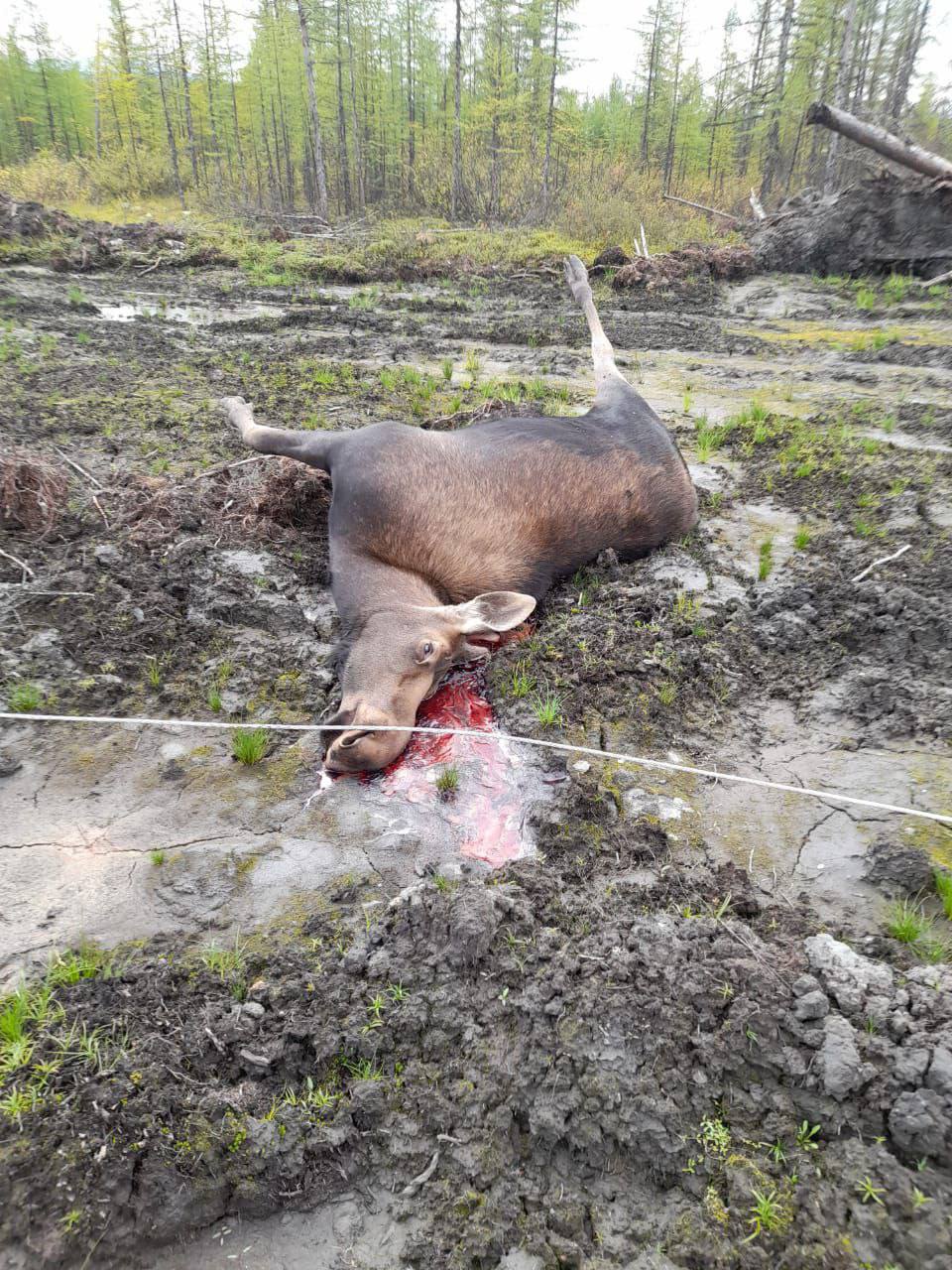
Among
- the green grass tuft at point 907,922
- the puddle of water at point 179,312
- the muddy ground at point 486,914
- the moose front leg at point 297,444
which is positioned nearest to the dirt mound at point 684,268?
the puddle of water at point 179,312

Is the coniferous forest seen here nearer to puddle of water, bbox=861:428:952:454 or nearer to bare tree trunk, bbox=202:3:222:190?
bare tree trunk, bbox=202:3:222:190

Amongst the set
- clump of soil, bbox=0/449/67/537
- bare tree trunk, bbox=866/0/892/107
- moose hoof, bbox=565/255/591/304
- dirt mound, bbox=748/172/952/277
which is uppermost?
bare tree trunk, bbox=866/0/892/107

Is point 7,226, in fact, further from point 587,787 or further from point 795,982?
point 795,982

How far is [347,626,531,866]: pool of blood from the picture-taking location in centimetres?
295

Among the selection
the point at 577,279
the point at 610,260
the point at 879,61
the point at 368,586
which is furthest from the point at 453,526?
the point at 879,61

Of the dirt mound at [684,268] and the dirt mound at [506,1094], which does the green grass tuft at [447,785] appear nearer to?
the dirt mound at [506,1094]

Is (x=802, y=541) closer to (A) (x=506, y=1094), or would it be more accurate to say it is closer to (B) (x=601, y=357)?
(B) (x=601, y=357)

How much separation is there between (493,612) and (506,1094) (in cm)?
223

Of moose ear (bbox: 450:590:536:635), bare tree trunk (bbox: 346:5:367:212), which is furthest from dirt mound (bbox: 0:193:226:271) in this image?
bare tree trunk (bbox: 346:5:367:212)

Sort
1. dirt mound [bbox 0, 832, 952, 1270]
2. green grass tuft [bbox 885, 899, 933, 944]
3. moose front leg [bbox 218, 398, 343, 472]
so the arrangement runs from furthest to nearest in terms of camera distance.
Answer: moose front leg [bbox 218, 398, 343, 472] → green grass tuft [bbox 885, 899, 933, 944] → dirt mound [bbox 0, 832, 952, 1270]

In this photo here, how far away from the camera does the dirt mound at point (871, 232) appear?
12.8m

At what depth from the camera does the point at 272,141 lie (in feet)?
136

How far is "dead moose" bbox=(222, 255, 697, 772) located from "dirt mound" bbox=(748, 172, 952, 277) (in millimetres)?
11595

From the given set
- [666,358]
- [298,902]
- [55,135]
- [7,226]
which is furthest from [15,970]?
[55,135]
